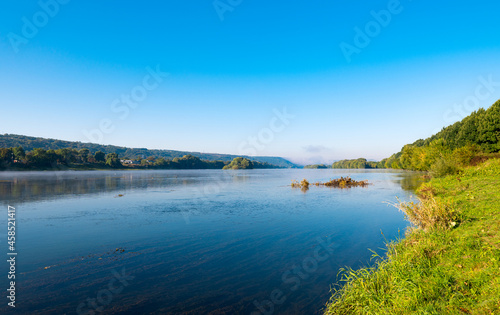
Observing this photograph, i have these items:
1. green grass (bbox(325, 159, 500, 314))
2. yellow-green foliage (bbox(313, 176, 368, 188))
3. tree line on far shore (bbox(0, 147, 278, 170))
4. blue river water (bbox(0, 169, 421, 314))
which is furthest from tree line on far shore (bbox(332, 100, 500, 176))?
tree line on far shore (bbox(0, 147, 278, 170))

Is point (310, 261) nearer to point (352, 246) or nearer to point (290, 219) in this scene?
point (352, 246)

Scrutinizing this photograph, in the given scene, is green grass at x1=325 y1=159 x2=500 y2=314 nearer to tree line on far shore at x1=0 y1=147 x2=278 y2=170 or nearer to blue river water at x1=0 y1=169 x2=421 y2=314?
blue river water at x1=0 y1=169 x2=421 y2=314

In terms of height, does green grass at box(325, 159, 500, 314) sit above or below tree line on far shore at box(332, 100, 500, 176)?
below

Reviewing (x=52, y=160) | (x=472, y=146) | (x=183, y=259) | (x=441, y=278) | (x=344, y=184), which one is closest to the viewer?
(x=441, y=278)

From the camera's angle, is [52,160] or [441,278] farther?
[52,160]

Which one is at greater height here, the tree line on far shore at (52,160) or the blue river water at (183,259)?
the tree line on far shore at (52,160)

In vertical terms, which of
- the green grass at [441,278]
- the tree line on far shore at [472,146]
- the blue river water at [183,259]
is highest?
the tree line on far shore at [472,146]

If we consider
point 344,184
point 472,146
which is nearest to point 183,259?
point 344,184

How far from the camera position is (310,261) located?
12.2m

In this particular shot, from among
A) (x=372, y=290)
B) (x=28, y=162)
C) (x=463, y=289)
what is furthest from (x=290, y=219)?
(x=28, y=162)

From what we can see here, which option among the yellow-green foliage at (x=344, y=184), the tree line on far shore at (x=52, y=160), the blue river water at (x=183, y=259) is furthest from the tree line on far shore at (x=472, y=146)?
the tree line on far shore at (x=52, y=160)

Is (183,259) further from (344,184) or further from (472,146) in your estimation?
(472,146)

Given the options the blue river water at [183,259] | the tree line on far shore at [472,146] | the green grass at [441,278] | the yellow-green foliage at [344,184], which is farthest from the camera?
the yellow-green foliage at [344,184]

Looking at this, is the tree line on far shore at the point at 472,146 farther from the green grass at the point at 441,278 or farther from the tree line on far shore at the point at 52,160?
the tree line on far shore at the point at 52,160
